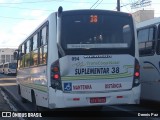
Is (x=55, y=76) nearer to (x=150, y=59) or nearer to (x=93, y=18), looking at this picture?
(x=93, y=18)

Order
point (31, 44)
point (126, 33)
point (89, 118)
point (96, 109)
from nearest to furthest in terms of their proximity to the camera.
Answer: point (126, 33)
point (89, 118)
point (96, 109)
point (31, 44)

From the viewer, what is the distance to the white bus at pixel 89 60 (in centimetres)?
955

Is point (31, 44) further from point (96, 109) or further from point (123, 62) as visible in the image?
point (123, 62)

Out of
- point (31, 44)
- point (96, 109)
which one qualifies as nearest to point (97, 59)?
point (96, 109)

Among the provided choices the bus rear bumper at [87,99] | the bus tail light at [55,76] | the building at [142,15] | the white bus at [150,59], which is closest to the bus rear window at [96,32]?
the bus tail light at [55,76]

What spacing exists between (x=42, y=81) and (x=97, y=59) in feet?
5.74

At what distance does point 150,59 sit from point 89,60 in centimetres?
362

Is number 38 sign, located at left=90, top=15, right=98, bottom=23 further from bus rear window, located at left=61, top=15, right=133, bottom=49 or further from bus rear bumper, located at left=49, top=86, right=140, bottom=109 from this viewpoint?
bus rear bumper, located at left=49, top=86, right=140, bottom=109

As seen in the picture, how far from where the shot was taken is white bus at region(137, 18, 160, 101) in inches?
484

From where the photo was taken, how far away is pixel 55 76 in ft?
31.3

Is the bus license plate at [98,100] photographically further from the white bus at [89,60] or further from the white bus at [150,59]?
the white bus at [150,59]

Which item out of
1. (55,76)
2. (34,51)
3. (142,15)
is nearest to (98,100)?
(55,76)

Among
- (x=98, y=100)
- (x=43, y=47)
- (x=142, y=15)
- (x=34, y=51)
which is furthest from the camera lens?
(x=142, y=15)

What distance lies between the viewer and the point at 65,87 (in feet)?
31.2
